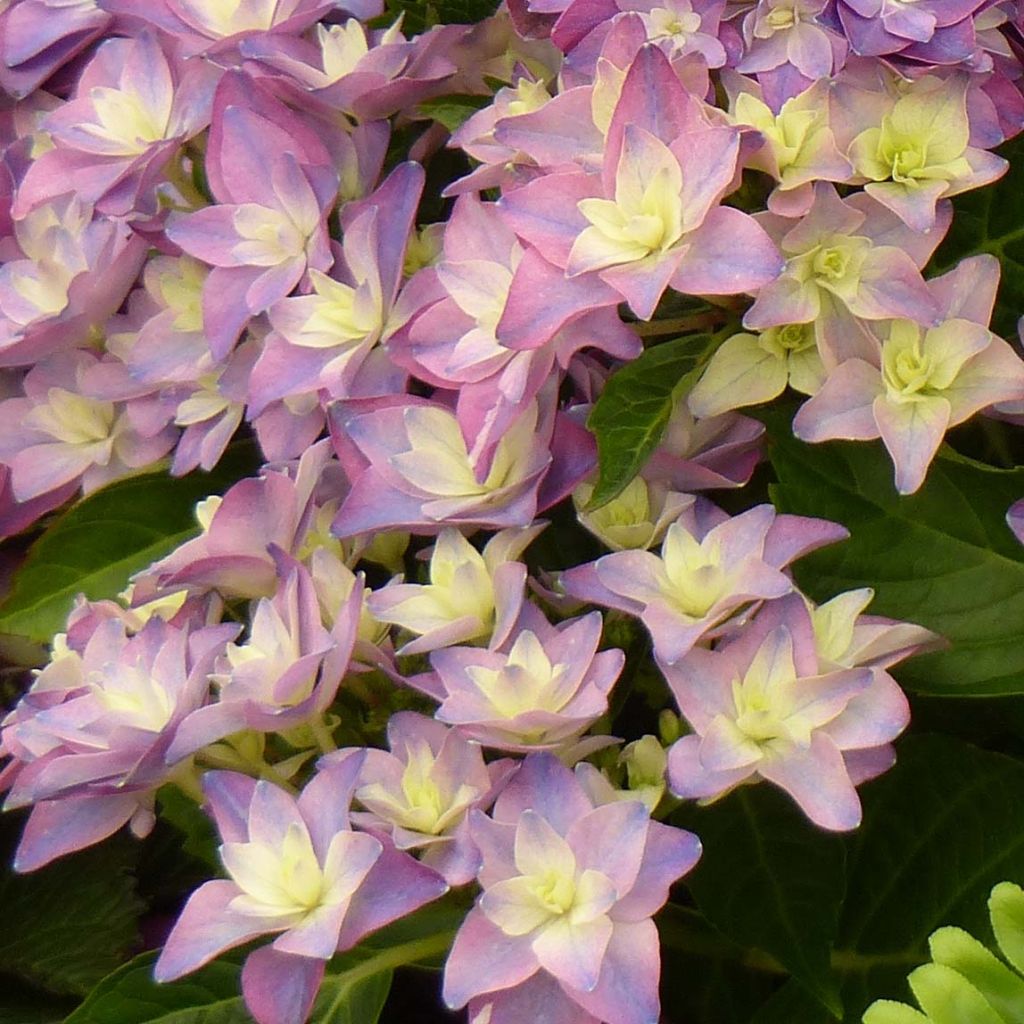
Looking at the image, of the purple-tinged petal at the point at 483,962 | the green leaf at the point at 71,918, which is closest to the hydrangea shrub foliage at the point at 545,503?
the purple-tinged petal at the point at 483,962

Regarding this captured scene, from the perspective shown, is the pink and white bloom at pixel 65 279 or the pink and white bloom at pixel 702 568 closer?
the pink and white bloom at pixel 702 568

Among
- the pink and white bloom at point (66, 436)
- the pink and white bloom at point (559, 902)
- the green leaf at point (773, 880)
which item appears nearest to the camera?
the pink and white bloom at point (559, 902)

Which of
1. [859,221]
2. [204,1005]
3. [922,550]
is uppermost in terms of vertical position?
[859,221]

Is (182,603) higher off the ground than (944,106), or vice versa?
(944,106)

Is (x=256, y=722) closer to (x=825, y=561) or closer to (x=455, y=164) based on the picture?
(x=825, y=561)

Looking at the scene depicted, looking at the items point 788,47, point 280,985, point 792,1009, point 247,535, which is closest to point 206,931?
point 280,985

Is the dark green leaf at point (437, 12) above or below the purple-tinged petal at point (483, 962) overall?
above

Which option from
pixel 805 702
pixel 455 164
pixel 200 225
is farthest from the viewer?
pixel 455 164

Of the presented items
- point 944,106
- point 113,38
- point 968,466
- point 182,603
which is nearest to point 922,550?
point 968,466

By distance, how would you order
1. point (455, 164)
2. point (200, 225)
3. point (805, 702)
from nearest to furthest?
point (805, 702) < point (200, 225) < point (455, 164)

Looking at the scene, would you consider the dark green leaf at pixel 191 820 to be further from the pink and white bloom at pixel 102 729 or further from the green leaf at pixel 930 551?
the green leaf at pixel 930 551
